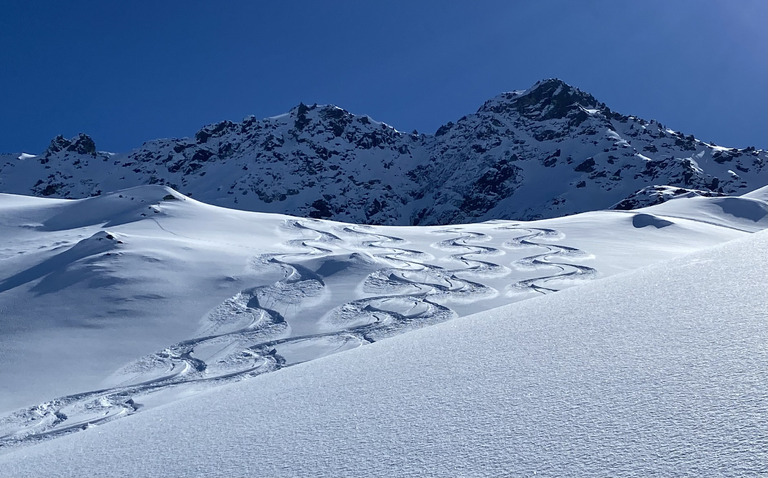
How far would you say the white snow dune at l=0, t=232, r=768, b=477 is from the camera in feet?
8.41

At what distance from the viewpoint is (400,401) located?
12.3 feet

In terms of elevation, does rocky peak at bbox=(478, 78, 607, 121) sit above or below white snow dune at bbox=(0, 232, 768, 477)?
above

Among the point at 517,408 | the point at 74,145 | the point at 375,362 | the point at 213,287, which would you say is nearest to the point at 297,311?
the point at 213,287

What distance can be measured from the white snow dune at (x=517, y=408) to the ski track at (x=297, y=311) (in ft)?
11.8

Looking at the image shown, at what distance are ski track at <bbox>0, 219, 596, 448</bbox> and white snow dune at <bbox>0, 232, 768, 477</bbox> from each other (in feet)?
11.8

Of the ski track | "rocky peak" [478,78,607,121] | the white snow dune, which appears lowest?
the ski track

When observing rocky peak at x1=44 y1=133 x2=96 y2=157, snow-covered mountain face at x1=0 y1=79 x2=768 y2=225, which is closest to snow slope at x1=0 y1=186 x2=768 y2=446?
snow-covered mountain face at x1=0 y1=79 x2=768 y2=225

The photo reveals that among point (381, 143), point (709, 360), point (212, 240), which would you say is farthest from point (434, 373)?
point (381, 143)

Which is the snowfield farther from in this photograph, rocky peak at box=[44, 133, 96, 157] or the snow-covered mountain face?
rocky peak at box=[44, 133, 96, 157]

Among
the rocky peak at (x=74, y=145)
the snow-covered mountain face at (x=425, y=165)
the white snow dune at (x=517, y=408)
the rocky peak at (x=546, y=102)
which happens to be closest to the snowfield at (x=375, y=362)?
the white snow dune at (x=517, y=408)

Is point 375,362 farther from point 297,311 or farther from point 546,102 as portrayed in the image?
point 546,102

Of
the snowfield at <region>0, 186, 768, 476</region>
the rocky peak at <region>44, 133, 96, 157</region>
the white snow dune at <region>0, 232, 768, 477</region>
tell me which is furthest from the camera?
the rocky peak at <region>44, 133, 96, 157</region>

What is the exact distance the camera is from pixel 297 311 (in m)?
11.9

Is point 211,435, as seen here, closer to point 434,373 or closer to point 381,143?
point 434,373
